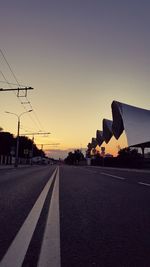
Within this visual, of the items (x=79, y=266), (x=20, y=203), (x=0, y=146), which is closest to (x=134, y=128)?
(x=0, y=146)

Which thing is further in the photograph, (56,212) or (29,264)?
(56,212)

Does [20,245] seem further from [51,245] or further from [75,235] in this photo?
[75,235]

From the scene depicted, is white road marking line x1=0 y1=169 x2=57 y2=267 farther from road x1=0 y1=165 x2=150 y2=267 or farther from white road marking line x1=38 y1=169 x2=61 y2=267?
white road marking line x1=38 y1=169 x2=61 y2=267

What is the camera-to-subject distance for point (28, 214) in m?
7.06

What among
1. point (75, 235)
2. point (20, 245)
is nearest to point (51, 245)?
point (20, 245)

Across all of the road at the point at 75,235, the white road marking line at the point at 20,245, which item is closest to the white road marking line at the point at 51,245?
the road at the point at 75,235

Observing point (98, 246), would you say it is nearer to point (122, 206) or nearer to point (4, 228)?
point (4, 228)

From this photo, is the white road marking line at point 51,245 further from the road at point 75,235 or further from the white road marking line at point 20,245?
the white road marking line at point 20,245

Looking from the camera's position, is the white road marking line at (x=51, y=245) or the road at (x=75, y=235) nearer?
the white road marking line at (x=51, y=245)

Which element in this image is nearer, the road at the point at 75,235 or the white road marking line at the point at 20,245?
the white road marking line at the point at 20,245

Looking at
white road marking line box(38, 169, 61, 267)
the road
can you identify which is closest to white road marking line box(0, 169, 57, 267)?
the road

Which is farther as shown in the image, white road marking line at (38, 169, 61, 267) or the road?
the road

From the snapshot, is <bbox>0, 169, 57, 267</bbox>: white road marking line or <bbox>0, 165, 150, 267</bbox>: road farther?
<bbox>0, 165, 150, 267</bbox>: road

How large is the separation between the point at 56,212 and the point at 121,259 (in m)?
3.52
